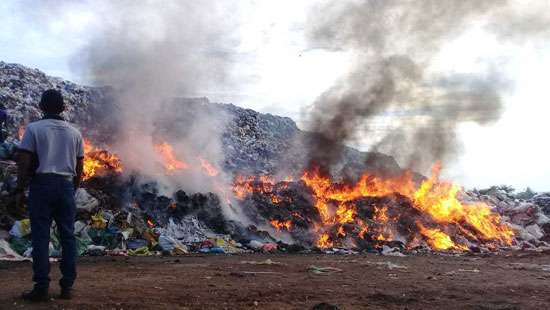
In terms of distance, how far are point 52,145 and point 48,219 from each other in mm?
735

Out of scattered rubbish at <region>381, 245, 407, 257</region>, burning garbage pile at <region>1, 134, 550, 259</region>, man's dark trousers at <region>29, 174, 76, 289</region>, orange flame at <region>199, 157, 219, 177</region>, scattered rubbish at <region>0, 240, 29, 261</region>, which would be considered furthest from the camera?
orange flame at <region>199, 157, 219, 177</region>

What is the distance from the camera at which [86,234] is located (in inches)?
461

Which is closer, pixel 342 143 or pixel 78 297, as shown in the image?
pixel 78 297

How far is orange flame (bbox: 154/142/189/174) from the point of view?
56.1 feet

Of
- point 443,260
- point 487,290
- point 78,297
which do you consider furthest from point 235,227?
point 78,297

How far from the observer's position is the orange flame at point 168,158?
17108 millimetres

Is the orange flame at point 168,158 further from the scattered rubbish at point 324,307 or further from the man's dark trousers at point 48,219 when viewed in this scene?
the scattered rubbish at point 324,307

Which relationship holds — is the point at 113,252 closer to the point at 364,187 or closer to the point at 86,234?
the point at 86,234

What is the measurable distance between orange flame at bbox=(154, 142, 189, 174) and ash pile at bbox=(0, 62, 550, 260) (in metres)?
0.05

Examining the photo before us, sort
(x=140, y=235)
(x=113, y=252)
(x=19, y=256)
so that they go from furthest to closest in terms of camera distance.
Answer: (x=140, y=235), (x=113, y=252), (x=19, y=256)

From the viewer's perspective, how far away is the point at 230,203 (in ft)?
54.0

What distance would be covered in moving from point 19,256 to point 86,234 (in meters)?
2.09

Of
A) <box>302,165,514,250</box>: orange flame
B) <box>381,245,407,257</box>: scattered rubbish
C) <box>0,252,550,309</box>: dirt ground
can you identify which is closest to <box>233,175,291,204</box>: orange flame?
<box>302,165,514,250</box>: orange flame

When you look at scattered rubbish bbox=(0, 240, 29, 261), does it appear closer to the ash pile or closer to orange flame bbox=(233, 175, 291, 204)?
the ash pile
